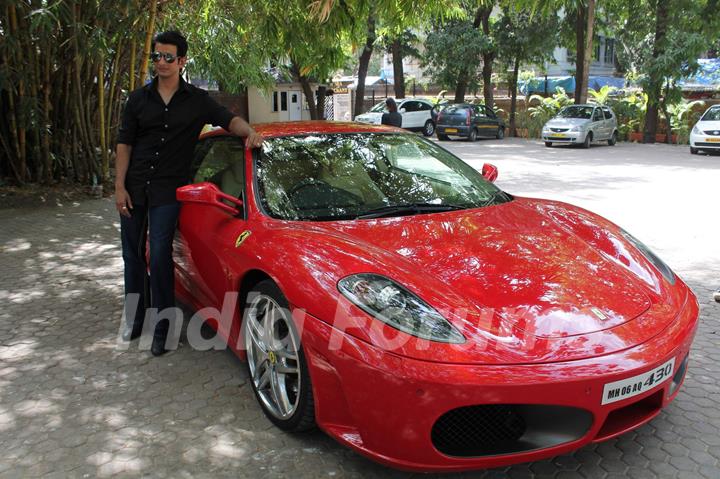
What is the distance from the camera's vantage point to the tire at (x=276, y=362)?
2.66 meters

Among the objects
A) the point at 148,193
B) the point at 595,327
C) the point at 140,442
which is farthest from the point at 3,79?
the point at 595,327

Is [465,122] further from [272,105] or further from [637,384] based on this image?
[637,384]

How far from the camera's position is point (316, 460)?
2.69 m

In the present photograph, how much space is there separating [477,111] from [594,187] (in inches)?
585

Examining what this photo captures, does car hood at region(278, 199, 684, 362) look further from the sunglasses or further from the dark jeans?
the sunglasses

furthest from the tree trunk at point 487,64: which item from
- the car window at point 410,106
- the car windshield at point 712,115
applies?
the car windshield at point 712,115

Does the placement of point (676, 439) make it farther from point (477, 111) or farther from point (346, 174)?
point (477, 111)

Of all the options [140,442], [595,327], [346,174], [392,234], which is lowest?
[140,442]

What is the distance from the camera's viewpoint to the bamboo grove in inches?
299

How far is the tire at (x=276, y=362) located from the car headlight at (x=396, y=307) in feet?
1.14

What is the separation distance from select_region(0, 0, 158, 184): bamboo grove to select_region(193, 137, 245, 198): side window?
359 cm

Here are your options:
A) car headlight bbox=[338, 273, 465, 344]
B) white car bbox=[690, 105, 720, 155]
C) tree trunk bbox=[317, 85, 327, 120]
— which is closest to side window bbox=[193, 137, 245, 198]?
car headlight bbox=[338, 273, 465, 344]

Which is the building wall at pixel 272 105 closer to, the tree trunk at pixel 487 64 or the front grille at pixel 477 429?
the tree trunk at pixel 487 64

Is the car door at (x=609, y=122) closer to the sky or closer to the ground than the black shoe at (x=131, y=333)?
closer to the sky
